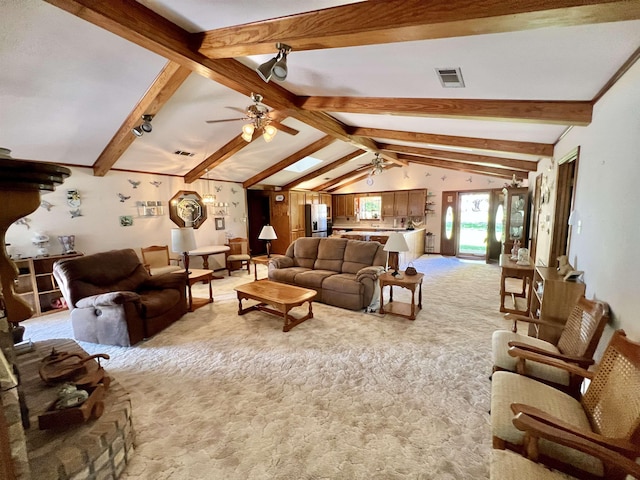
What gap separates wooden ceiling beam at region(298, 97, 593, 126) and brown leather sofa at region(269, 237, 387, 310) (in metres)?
2.20

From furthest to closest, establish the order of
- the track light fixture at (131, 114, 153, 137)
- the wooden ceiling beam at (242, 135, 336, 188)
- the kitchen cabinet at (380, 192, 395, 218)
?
the kitchen cabinet at (380, 192, 395, 218) < the wooden ceiling beam at (242, 135, 336, 188) < the track light fixture at (131, 114, 153, 137)

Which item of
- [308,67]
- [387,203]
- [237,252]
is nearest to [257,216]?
[237,252]

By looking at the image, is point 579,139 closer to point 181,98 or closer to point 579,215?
point 579,215

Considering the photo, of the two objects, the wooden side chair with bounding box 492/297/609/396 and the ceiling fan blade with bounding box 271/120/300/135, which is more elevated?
the ceiling fan blade with bounding box 271/120/300/135

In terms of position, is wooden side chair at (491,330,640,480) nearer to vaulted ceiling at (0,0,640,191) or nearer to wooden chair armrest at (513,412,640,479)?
wooden chair armrest at (513,412,640,479)

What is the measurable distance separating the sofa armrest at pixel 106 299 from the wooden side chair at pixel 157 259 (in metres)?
2.02

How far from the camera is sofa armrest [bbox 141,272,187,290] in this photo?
12.9 feet

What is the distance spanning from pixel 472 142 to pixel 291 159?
4.09 m

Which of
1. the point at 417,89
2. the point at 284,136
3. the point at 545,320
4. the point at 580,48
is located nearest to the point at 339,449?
the point at 545,320

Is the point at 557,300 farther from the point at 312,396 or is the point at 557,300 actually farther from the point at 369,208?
the point at 369,208

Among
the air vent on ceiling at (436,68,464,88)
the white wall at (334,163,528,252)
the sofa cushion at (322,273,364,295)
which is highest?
the air vent on ceiling at (436,68,464,88)

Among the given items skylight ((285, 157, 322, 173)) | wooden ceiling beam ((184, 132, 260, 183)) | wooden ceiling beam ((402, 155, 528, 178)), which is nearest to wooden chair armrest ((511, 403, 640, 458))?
wooden ceiling beam ((184, 132, 260, 183))

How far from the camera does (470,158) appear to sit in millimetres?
5676

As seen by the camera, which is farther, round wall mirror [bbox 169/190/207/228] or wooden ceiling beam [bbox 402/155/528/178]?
wooden ceiling beam [bbox 402/155/528/178]
